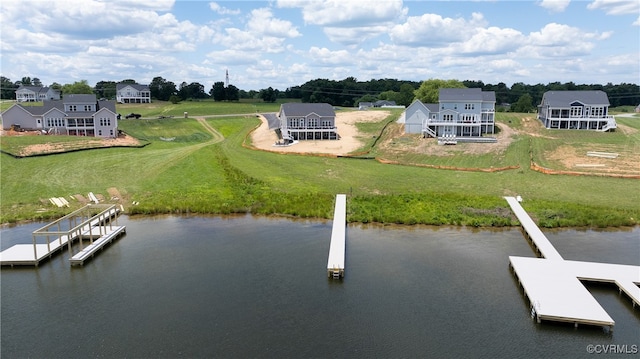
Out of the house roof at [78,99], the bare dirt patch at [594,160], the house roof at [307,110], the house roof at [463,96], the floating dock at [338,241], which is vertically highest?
the house roof at [463,96]

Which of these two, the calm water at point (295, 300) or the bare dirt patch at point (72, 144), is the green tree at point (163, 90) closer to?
the bare dirt patch at point (72, 144)

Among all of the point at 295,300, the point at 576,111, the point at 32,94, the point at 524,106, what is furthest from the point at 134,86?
the point at 295,300

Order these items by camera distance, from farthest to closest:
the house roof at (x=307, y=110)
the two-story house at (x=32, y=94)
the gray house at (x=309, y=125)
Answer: the two-story house at (x=32, y=94)
the house roof at (x=307, y=110)
the gray house at (x=309, y=125)

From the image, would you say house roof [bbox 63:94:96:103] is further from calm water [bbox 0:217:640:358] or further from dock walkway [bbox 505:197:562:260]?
dock walkway [bbox 505:197:562:260]

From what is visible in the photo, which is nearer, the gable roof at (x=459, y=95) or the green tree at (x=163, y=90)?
the gable roof at (x=459, y=95)

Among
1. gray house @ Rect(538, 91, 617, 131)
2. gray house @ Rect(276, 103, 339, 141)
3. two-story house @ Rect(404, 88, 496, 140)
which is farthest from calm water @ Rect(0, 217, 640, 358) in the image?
gray house @ Rect(538, 91, 617, 131)

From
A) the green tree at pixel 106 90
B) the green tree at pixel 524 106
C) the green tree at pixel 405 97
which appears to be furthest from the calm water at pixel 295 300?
the green tree at pixel 106 90
